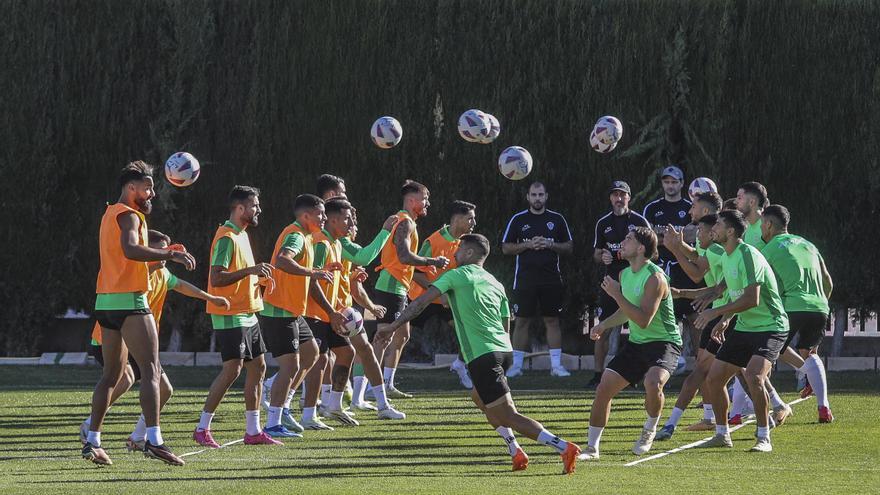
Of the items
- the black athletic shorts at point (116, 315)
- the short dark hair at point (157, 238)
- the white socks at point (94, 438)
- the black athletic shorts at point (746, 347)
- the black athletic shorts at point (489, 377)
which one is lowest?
the white socks at point (94, 438)

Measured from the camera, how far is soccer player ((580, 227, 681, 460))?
11078 millimetres

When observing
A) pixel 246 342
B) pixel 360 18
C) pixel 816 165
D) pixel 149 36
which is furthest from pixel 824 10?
pixel 246 342

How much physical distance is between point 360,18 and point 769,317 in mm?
10210

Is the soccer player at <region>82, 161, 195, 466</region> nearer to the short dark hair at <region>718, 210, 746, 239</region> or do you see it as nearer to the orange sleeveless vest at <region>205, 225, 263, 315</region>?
the orange sleeveless vest at <region>205, 225, 263, 315</region>

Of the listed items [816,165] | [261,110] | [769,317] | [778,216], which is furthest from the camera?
[261,110]

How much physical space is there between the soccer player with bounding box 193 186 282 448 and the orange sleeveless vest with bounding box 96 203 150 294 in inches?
41.0

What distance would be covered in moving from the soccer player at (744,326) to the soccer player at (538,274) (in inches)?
262

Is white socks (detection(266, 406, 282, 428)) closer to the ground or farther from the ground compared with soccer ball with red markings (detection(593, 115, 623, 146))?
closer to the ground

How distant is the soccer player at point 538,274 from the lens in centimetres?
1839

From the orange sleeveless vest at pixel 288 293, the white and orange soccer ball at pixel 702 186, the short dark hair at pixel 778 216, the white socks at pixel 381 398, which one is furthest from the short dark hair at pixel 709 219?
the white and orange soccer ball at pixel 702 186

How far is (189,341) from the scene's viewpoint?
21.1 m

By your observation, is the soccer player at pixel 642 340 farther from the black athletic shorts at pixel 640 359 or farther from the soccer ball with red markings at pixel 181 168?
the soccer ball with red markings at pixel 181 168

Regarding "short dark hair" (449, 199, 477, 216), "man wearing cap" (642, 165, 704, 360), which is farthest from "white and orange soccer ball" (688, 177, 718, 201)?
"short dark hair" (449, 199, 477, 216)

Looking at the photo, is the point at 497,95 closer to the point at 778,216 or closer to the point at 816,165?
the point at 816,165
